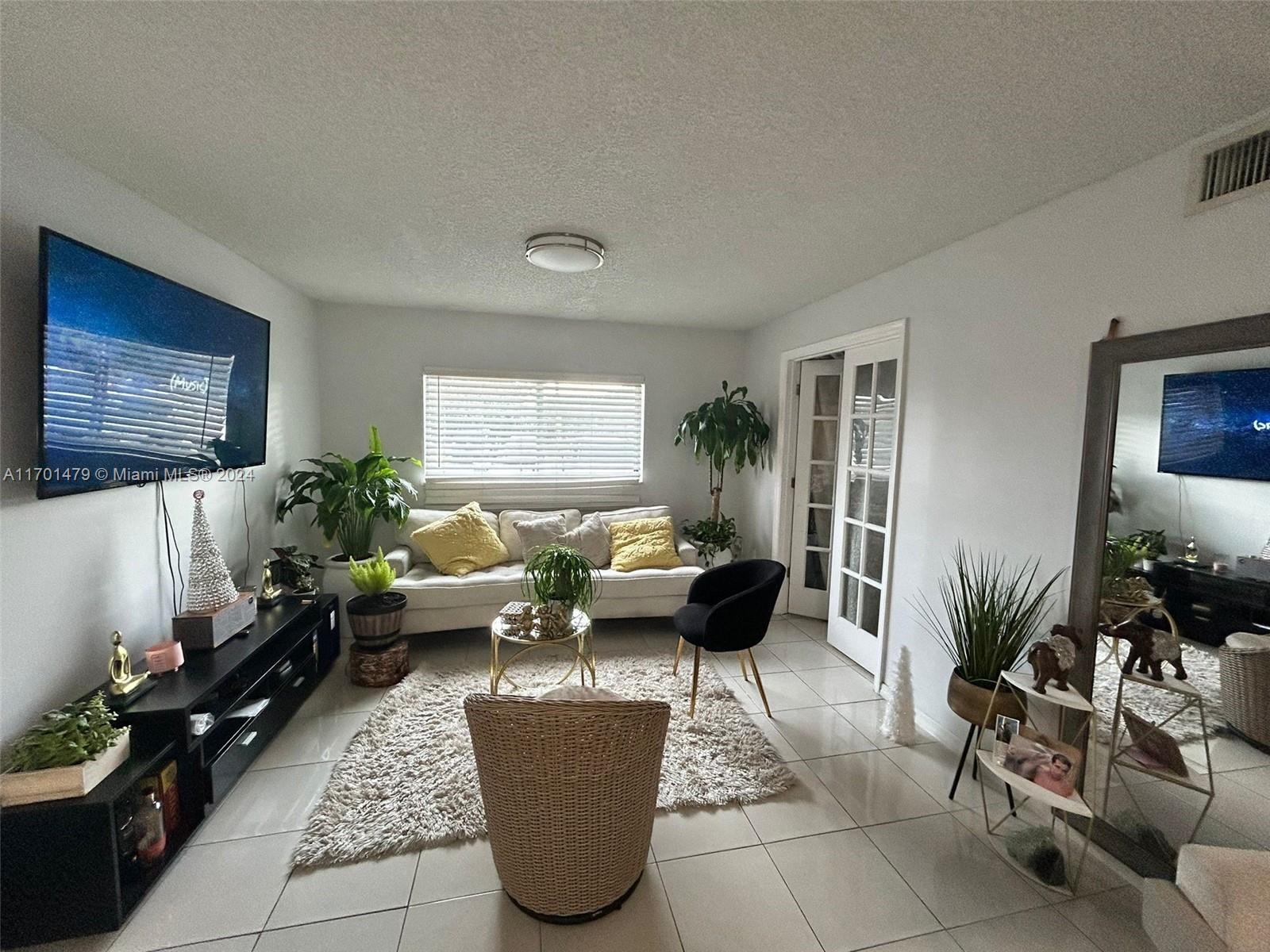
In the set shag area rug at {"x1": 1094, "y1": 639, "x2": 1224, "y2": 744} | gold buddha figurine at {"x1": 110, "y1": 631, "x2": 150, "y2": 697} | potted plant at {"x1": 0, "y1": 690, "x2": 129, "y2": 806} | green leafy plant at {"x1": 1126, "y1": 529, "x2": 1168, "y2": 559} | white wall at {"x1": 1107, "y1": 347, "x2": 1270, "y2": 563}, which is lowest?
potted plant at {"x1": 0, "y1": 690, "x2": 129, "y2": 806}

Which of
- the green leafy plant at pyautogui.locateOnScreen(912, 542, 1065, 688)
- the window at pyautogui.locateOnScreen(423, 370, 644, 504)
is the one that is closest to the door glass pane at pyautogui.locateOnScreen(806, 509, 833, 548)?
the window at pyautogui.locateOnScreen(423, 370, 644, 504)

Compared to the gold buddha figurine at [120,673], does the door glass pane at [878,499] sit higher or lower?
higher

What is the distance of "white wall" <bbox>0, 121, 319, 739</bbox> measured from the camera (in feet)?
5.22

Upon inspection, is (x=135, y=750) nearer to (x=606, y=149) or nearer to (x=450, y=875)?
(x=450, y=875)

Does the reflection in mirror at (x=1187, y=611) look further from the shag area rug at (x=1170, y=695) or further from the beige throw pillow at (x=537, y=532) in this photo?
the beige throw pillow at (x=537, y=532)

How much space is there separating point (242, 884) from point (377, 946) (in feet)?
1.88

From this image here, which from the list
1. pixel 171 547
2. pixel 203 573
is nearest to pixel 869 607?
pixel 203 573

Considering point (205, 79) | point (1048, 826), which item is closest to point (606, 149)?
point (205, 79)

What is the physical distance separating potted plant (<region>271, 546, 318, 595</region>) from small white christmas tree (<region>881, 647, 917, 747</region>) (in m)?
3.23

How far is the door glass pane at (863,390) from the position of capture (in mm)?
3217

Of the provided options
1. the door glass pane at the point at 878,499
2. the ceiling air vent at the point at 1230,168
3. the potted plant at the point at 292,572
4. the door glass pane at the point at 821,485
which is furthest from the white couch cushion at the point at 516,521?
the ceiling air vent at the point at 1230,168

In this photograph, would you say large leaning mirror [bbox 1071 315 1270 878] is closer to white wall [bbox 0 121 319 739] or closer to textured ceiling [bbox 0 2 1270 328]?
textured ceiling [bbox 0 2 1270 328]

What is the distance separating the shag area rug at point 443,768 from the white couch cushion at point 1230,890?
1224mm

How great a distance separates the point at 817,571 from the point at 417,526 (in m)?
3.14
